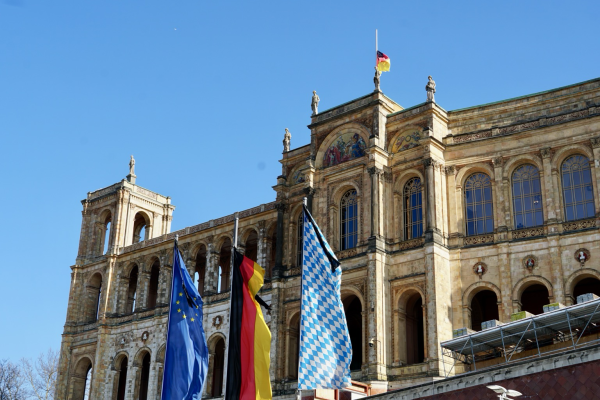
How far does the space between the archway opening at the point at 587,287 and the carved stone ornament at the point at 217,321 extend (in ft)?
74.1

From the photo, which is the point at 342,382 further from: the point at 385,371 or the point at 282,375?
the point at 282,375

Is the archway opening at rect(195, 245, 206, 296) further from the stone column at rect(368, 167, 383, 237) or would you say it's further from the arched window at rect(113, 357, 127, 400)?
the stone column at rect(368, 167, 383, 237)

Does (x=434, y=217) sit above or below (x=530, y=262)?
above

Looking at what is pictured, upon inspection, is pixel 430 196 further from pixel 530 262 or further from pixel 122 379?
pixel 122 379

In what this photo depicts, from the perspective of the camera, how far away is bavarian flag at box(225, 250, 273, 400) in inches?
949

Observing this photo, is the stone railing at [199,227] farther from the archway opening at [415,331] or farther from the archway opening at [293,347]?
the archway opening at [415,331]

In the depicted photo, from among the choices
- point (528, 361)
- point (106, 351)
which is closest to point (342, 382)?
point (528, 361)

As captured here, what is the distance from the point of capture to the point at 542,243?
130ft

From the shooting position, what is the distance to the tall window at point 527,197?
40925 mm

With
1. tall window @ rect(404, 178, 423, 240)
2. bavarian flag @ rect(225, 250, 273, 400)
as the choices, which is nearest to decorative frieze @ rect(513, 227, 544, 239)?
tall window @ rect(404, 178, 423, 240)

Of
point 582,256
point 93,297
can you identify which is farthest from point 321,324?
point 93,297

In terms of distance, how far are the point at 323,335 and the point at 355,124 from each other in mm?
23086

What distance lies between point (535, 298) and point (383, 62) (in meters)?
15.2

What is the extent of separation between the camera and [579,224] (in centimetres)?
3925
